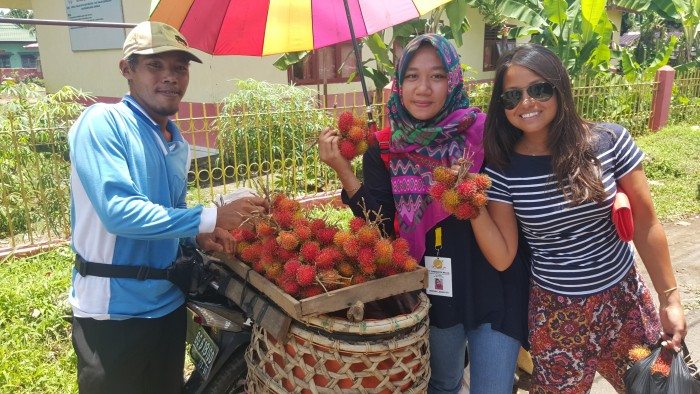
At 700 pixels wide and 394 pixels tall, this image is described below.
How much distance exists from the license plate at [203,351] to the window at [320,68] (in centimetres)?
688

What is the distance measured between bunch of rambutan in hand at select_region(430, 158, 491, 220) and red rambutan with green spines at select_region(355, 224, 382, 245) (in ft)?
0.71

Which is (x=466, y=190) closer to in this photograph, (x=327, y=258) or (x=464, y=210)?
(x=464, y=210)

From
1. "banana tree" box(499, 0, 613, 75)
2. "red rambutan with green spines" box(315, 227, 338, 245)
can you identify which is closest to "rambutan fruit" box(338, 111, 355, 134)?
"red rambutan with green spines" box(315, 227, 338, 245)

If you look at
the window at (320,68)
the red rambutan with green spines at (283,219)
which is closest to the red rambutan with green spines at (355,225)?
the red rambutan with green spines at (283,219)

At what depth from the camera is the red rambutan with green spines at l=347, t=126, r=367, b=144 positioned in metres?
1.91

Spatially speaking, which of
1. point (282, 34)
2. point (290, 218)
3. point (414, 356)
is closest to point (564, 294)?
point (414, 356)

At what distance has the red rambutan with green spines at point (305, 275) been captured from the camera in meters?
1.46

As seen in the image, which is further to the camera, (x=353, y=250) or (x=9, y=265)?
(x=9, y=265)

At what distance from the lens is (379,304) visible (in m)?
1.77

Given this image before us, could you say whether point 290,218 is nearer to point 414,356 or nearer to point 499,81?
point 414,356

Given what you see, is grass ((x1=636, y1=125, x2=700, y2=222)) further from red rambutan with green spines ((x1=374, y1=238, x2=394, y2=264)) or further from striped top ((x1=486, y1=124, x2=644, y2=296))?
red rambutan with green spines ((x1=374, y1=238, x2=394, y2=264))

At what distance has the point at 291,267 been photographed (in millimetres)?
1510

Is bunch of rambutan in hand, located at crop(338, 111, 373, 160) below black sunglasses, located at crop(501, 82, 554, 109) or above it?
below

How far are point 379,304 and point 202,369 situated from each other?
92 centimetres
